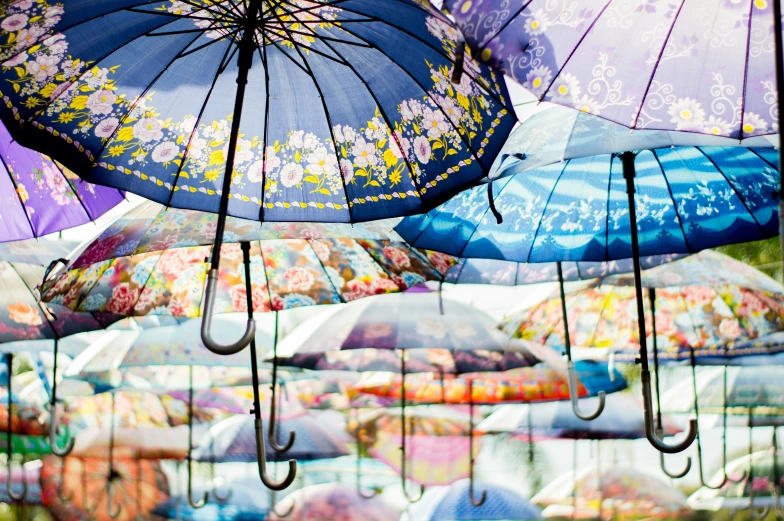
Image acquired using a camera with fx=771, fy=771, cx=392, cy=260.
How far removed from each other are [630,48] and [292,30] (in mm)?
890

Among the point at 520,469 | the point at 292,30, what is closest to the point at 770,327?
the point at 292,30

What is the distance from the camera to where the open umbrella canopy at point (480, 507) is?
29.8 ft

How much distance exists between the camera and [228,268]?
361 centimetres

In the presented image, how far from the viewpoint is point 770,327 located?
451 cm

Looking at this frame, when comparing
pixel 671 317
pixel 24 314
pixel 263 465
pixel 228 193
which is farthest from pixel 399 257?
pixel 671 317

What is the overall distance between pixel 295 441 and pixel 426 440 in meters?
1.84

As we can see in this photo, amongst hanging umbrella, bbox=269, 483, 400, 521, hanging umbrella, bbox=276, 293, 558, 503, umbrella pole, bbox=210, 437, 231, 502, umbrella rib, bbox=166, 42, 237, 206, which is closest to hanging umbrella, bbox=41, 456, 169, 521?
umbrella pole, bbox=210, 437, 231, 502

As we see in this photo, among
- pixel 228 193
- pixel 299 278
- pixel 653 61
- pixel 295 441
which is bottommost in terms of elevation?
pixel 295 441

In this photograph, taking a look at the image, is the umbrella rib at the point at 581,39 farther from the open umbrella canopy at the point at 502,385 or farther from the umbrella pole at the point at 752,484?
the umbrella pole at the point at 752,484

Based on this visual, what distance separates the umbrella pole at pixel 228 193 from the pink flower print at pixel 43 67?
49 cm

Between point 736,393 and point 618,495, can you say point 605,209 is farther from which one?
point 618,495

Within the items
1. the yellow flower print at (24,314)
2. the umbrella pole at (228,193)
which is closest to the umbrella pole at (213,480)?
the yellow flower print at (24,314)

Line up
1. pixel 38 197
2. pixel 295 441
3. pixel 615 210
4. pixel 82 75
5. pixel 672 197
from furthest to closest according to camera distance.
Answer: pixel 295 441, pixel 615 210, pixel 672 197, pixel 38 197, pixel 82 75

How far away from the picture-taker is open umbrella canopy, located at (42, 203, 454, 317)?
2.84 metres
